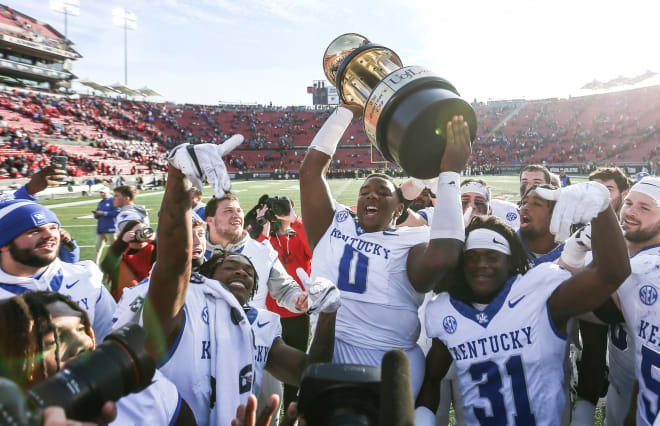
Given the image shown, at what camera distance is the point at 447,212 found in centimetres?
182

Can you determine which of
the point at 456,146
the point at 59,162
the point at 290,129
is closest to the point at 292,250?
the point at 59,162

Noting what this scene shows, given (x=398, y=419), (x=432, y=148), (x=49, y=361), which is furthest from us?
(x=432, y=148)

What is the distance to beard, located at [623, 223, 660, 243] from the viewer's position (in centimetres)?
216

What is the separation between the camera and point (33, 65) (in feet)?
142

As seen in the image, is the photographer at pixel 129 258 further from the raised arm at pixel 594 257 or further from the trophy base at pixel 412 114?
the raised arm at pixel 594 257

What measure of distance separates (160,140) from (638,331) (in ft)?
154

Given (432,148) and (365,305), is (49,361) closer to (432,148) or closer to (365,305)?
(365,305)

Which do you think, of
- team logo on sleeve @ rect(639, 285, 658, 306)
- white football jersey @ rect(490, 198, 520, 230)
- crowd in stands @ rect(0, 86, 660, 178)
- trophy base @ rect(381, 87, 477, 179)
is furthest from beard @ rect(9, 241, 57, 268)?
crowd in stands @ rect(0, 86, 660, 178)

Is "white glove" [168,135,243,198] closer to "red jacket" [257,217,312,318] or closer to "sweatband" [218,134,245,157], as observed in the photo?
"sweatband" [218,134,245,157]

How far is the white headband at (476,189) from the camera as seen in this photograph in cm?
389

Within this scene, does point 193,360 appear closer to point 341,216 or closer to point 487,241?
point 341,216

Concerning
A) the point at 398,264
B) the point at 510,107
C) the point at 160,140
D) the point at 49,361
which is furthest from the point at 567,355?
the point at 510,107

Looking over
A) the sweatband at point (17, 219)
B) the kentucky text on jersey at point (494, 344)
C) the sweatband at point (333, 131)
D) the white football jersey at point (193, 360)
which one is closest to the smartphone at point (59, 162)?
the sweatband at point (17, 219)

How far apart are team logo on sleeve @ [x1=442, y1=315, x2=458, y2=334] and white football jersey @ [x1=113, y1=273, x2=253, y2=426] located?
0.96 m
